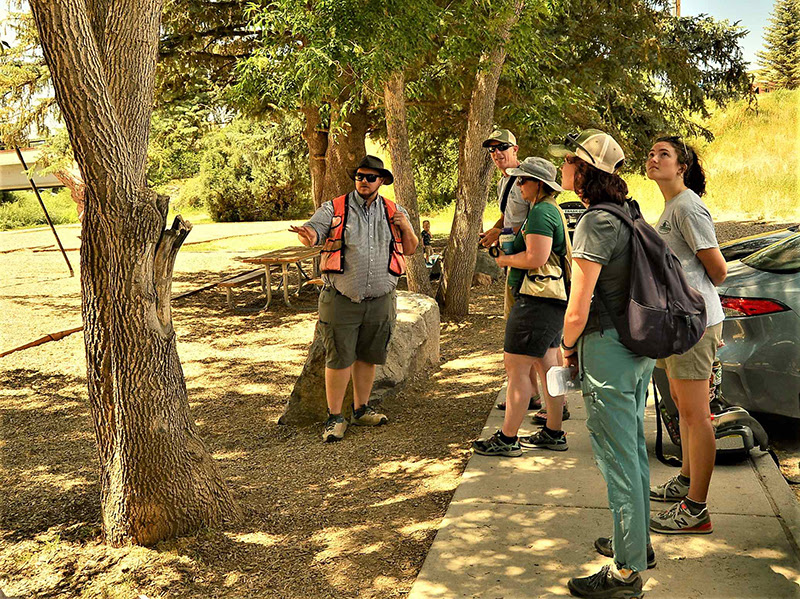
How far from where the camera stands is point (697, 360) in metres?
3.73

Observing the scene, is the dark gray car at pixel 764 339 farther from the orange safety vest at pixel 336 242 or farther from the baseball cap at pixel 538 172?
the orange safety vest at pixel 336 242

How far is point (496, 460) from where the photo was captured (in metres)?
5.13

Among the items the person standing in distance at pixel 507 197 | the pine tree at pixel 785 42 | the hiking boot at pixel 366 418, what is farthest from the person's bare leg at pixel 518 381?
the pine tree at pixel 785 42

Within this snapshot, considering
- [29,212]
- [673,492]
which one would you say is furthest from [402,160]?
[29,212]

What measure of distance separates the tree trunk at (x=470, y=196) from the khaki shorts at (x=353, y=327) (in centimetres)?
515

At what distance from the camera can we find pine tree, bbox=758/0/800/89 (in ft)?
32.0

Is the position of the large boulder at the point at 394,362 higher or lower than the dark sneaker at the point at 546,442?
higher

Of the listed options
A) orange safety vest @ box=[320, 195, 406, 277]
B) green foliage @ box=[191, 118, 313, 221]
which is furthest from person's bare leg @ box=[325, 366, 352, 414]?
green foliage @ box=[191, 118, 313, 221]

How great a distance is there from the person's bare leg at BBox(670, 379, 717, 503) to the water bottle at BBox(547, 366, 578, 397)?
62 cm

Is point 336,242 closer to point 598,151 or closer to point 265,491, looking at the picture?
point 265,491

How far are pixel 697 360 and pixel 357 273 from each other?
2.62 m

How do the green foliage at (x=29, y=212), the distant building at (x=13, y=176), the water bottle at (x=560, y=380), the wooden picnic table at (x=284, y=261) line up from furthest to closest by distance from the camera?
the green foliage at (x=29, y=212)
the distant building at (x=13, y=176)
the wooden picnic table at (x=284, y=261)
the water bottle at (x=560, y=380)

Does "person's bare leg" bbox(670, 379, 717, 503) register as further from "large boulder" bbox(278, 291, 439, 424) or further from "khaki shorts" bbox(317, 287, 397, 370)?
"large boulder" bbox(278, 291, 439, 424)

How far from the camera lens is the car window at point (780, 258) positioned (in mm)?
5219
